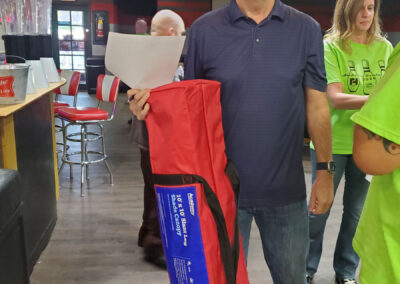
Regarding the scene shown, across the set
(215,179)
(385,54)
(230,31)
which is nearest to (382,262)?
(215,179)

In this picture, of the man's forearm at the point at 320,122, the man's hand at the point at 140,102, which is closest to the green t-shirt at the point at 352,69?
the man's forearm at the point at 320,122

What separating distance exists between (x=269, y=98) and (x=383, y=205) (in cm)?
57

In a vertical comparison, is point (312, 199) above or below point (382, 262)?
below

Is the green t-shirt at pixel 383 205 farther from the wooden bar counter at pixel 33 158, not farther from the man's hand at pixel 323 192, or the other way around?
the wooden bar counter at pixel 33 158

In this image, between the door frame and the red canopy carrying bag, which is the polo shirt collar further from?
the door frame

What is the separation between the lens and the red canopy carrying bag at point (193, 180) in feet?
4.31

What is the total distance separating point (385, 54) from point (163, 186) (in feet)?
4.73

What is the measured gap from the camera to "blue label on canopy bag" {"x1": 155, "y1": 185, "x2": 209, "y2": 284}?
A: 132 cm

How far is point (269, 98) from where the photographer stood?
55.7 inches

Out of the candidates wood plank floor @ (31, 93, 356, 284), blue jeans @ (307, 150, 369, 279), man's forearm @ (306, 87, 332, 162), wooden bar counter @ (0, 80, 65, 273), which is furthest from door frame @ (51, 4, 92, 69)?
man's forearm @ (306, 87, 332, 162)

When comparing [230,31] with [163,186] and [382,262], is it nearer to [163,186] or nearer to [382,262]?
[163,186]

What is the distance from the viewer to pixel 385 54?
2.19 m

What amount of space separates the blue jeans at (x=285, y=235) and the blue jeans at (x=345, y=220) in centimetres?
78

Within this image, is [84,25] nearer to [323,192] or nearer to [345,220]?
[345,220]
